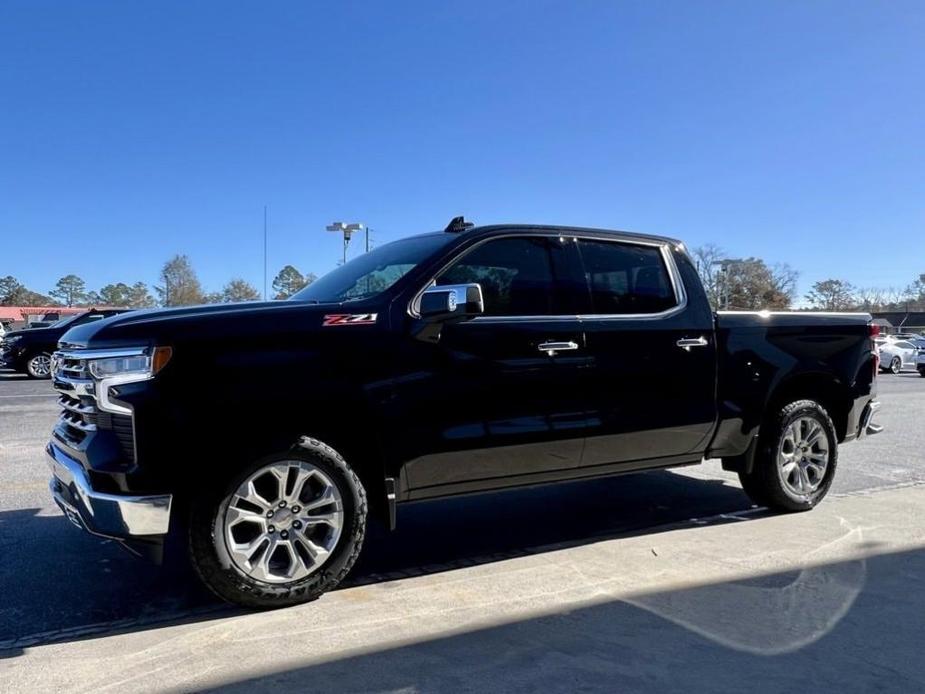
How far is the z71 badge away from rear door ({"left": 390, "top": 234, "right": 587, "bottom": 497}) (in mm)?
222

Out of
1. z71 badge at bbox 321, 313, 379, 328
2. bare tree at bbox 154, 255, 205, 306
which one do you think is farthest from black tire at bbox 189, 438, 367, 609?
bare tree at bbox 154, 255, 205, 306

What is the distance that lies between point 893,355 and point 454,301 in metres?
30.8

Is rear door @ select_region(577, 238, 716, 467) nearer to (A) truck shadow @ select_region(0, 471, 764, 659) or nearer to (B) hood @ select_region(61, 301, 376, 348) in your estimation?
(A) truck shadow @ select_region(0, 471, 764, 659)

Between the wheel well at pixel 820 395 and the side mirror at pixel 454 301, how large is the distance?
108 inches

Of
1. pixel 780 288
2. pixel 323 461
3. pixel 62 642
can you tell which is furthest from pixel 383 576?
pixel 780 288

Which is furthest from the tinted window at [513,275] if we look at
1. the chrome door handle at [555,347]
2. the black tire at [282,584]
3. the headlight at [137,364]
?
the headlight at [137,364]

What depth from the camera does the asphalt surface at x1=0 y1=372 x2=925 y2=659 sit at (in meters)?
3.60

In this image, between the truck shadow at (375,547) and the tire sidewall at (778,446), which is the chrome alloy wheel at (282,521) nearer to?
the truck shadow at (375,547)

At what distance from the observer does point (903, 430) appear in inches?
397

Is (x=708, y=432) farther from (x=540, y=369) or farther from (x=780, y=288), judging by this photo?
(x=780, y=288)

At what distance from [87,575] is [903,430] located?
10.3 metres

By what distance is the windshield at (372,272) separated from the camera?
4191 millimetres

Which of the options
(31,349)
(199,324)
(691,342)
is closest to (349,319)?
(199,324)

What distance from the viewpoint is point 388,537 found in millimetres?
4852
